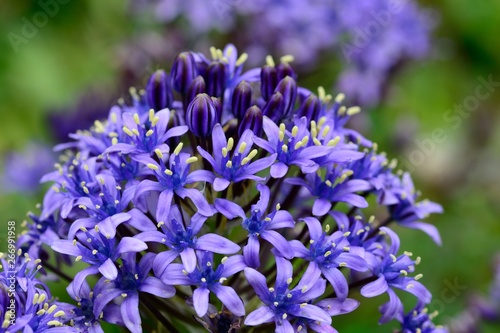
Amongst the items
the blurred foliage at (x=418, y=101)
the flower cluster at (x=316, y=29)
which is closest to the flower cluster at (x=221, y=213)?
the blurred foliage at (x=418, y=101)

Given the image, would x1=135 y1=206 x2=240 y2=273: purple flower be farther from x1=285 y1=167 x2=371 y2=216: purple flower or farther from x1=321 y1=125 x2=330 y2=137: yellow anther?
x1=321 y1=125 x2=330 y2=137: yellow anther

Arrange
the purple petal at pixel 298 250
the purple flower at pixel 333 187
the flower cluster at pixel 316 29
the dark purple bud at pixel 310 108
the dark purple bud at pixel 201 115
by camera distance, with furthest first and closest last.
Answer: the flower cluster at pixel 316 29 → the dark purple bud at pixel 310 108 → the purple flower at pixel 333 187 → the dark purple bud at pixel 201 115 → the purple petal at pixel 298 250

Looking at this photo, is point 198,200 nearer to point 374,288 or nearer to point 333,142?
point 333,142

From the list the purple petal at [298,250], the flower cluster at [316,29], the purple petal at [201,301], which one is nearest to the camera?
the purple petal at [201,301]

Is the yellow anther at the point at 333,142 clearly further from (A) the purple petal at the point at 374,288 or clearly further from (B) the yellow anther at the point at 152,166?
(B) the yellow anther at the point at 152,166

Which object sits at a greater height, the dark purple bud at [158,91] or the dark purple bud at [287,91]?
the dark purple bud at [158,91]

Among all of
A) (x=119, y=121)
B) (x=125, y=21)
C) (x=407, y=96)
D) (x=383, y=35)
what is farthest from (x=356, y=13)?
(x=119, y=121)
